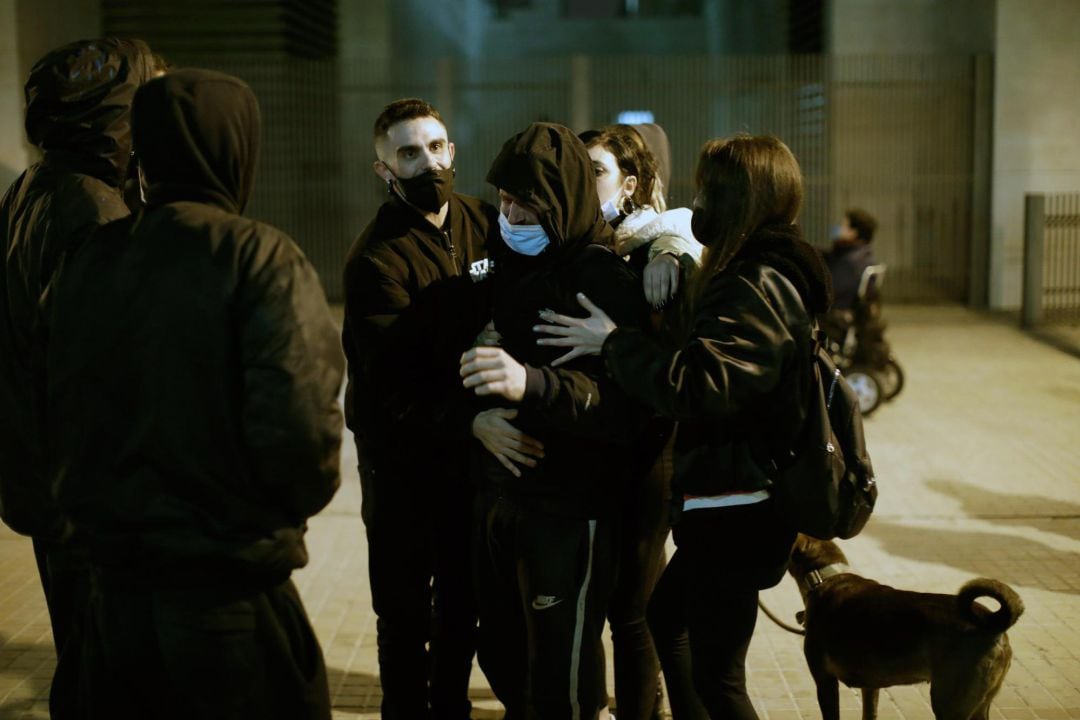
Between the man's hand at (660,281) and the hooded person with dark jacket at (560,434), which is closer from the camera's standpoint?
the hooded person with dark jacket at (560,434)

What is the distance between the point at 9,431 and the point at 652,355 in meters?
1.64

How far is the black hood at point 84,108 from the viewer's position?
10.6 feet

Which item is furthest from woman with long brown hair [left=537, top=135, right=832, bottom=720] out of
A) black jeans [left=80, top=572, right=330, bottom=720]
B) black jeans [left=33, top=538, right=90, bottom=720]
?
black jeans [left=33, top=538, right=90, bottom=720]

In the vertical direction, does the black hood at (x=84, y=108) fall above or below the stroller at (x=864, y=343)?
above

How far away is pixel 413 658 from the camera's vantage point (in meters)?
3.78

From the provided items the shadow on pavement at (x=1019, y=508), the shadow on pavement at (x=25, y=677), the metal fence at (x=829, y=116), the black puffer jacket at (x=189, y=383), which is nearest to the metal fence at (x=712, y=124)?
the metal fence at (x=829, y=116)

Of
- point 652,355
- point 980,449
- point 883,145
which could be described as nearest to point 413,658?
point 652,355

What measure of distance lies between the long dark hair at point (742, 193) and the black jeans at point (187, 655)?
136cm

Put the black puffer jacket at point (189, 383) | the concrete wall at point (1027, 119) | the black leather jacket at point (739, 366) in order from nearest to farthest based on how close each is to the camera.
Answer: the black puffer jacket at point (189, 383)
the black leather jacket at point (739, 366)
the concrete wall at point (1027, 119)

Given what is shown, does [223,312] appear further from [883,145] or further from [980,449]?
[883,145]

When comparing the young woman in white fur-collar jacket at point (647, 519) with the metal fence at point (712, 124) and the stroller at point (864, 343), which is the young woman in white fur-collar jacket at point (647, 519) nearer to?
the stroller at point (864, 343)

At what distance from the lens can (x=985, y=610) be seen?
348 cm

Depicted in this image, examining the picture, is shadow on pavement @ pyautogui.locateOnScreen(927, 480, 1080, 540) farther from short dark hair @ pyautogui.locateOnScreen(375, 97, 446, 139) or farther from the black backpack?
short dark hair @ pyautogui.locateOnScreen(375, 97, 446, 139)

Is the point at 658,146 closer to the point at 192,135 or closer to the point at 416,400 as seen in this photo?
the point at 416,400
